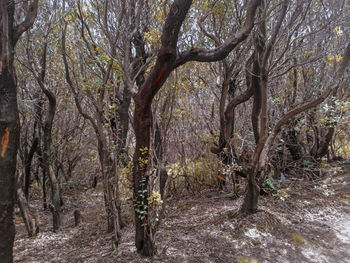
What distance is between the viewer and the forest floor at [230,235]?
3.08 meters

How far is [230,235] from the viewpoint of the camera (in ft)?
11.4

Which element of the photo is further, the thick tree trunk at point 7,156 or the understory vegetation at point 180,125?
the understory vegetation at point 180,125

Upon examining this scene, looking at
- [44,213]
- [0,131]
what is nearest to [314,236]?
[0,131]

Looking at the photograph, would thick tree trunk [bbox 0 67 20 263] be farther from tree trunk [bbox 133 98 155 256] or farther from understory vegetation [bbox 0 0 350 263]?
→ tree trunk [bbox 133 98 155 256]

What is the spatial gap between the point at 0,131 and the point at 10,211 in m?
0.87

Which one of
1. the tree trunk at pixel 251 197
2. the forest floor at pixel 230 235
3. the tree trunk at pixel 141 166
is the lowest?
the forest floor at pixel 230 235

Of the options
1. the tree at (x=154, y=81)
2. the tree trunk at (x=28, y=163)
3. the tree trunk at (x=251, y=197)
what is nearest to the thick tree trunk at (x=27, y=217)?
the tree trunk at (x=28, y=163)

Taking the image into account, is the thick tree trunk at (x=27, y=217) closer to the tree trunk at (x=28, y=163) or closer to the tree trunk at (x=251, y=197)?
the tree trunk at (x=28, y=163)

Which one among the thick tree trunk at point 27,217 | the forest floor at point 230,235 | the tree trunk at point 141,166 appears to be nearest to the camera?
the tree trunk at point 141,166

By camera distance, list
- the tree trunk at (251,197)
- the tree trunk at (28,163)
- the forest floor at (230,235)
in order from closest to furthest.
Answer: the forest floor at (230,235), the tree trunk at (251,197), the tree trunk at (28,163)

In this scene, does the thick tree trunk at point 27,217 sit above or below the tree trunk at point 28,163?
below

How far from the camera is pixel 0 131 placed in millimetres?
2238

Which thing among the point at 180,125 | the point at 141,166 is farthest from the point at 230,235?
the point at 180,125

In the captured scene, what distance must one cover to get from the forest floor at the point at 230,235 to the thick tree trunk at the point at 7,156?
1280 mm
